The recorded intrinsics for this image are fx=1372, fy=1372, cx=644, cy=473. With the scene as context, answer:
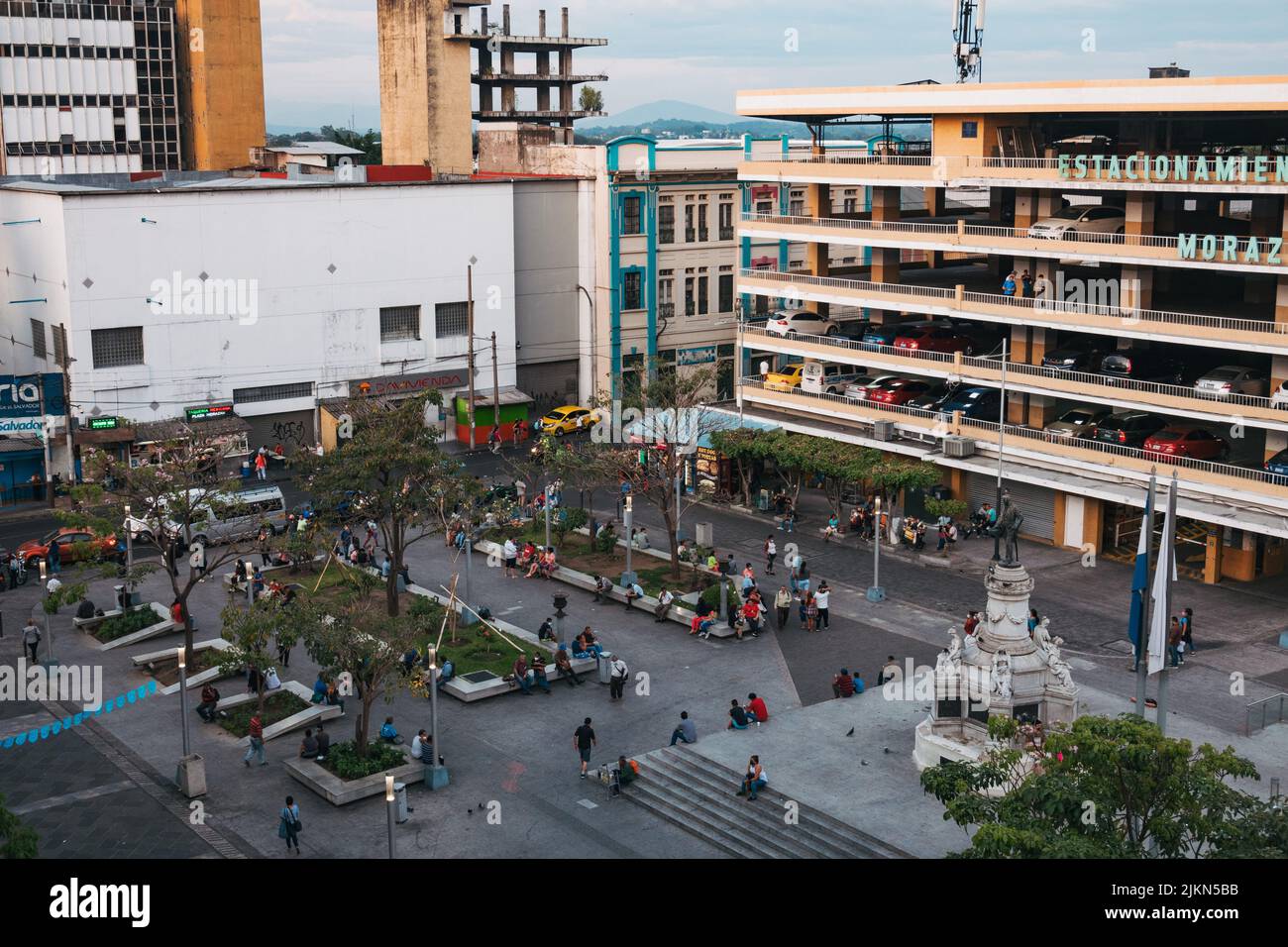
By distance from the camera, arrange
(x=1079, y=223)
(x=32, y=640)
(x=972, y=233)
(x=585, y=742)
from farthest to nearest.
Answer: (x=972, y=233) → (x=1079, y=223) → (x=32, y=640) → (x=585, y=742)

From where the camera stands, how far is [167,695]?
37.5 meters

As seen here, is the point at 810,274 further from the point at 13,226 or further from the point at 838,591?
the point at 13,226

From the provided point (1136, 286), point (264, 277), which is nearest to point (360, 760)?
point (1136, 286)

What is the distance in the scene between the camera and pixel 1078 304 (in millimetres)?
48000

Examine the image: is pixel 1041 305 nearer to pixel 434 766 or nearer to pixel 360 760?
pixel 434 766

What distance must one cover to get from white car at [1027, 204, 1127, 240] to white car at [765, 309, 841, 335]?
1167 centimetres

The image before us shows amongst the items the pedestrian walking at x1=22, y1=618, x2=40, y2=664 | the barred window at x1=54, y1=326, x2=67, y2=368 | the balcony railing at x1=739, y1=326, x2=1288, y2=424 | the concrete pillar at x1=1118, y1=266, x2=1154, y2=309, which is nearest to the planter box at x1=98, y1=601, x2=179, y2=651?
the pedestrian walking at x1=22, y1=618, x2=40, y2=664

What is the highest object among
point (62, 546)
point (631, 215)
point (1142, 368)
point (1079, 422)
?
point (631, 215)

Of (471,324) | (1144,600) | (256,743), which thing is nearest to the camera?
(1144,600)

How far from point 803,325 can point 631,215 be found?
17996 millimetres

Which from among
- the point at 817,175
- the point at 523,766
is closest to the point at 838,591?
the point at 523,766

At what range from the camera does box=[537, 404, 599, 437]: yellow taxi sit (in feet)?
232

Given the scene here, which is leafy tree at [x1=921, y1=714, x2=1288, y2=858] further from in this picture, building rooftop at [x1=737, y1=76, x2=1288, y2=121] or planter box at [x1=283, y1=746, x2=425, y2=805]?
building rooftop at [x1=737, y1=76, x2=1288, y2=121]

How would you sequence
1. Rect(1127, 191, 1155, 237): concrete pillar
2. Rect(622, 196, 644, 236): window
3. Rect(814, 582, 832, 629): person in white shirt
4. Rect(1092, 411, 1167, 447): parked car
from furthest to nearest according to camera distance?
Rect(622, 196, 644, 236): window → Rect(1092, 411, 1167, 447): parked car → Rect(1127, 191, 1155, 237): concrete pillar → Rect(814, 582, 832, 629): person in white shirt
